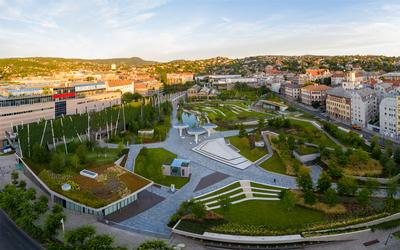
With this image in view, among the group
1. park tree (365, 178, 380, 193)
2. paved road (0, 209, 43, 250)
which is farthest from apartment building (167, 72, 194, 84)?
paved road (0, 209, 43, 250)

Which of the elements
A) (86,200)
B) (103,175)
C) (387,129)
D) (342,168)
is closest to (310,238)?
(342,168)

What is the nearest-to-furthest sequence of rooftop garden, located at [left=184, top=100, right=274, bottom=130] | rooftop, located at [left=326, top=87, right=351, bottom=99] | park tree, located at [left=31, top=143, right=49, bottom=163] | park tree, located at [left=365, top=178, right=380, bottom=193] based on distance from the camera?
park tree, located at [left=365, top=178, right=380, bottom=193] → park tree, located at [left=31, top=143, right=49, bottom=163] → rooftop, located at [left=326, top=87, right=351, bottom=99] → rooftop garden, located at [left=184, top=100, right=274, bottom=130]

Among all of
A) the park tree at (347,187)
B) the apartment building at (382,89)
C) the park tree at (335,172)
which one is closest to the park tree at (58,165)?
the park tree at (347,187)

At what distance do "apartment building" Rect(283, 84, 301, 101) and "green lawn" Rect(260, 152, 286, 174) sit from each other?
135ft

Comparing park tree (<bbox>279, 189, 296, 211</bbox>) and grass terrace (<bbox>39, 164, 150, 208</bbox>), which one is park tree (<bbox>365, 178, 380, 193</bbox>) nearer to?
park tree (<bbox>279, 189, 296, 211</bbox>)

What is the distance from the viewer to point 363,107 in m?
42.8

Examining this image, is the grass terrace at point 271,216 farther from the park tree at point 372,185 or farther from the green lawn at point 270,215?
the park tree at point 372,185

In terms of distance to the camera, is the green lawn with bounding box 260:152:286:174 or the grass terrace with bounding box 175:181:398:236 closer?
the grass terrace with bounding box 175:181:398:236

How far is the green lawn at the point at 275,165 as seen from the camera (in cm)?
2784

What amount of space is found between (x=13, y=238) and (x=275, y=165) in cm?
2056

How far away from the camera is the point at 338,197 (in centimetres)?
2156

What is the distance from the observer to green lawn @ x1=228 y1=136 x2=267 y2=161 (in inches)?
1251

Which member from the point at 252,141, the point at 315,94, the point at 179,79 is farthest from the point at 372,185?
the point at 179,79

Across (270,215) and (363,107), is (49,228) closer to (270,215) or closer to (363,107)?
(270,215)
